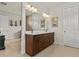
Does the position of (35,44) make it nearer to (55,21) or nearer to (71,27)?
(71,27)

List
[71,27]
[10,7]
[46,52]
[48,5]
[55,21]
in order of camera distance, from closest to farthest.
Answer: [46,52], [10,7], [71,27], [48,5], [55,21]

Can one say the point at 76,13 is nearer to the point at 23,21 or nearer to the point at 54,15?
the point at 54,15

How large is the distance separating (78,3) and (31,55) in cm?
379

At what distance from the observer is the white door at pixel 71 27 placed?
5.16 m

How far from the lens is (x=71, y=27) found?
532cm

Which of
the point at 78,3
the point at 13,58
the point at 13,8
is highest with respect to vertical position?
the point at 78,3

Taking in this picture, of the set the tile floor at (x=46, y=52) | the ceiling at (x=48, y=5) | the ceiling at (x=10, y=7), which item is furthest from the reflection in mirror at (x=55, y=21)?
the ceiling at (x=10, y=7)

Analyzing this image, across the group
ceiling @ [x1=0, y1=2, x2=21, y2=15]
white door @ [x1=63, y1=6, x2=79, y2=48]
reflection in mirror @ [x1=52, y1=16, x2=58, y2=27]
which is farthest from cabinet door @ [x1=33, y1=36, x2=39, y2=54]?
reflection in mirror @ [x1=52, y1=16, x2=58, y2=27]

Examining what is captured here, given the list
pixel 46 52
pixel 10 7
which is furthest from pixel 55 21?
pixel 10 7

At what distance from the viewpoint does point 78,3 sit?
199 inches

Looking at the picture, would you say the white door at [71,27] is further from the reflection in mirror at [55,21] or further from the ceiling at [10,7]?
the ceiling at [10,7]

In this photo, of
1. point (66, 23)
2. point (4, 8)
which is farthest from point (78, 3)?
point (4, 8)

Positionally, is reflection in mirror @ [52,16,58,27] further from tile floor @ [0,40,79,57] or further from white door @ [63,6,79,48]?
tile floor @ [0,40,79,57]

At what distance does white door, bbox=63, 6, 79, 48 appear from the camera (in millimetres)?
5156
